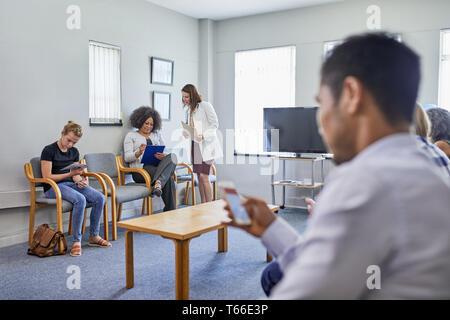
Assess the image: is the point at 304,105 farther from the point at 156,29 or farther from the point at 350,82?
the point at 350,82

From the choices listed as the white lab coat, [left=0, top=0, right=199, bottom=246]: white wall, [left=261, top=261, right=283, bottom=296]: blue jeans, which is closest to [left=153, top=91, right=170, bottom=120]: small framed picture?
[left=0, top=0, right=199, bottom=246]: white wall

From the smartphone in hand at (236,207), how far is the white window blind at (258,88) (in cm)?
494

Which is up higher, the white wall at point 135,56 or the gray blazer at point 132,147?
the white wall at point 135,56

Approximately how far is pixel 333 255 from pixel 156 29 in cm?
560

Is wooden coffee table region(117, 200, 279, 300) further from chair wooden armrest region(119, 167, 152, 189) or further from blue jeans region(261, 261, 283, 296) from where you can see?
chair wooden armrest region(119, 167, 152, 189)

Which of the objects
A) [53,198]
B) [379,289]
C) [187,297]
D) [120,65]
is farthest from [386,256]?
[120,65]

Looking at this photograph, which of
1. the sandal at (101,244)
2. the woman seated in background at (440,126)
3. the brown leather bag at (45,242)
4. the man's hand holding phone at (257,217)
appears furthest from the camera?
the sandal at (101,244)

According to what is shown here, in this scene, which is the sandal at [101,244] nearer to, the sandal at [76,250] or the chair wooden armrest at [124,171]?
the sandal at [76,250]

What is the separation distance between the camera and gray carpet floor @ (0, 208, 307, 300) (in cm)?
283

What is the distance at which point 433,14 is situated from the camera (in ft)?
16.7

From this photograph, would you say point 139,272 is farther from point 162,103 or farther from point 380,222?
point 162,103

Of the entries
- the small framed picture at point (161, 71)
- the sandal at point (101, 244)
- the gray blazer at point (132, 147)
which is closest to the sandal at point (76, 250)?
the sandal at point (101, 244)

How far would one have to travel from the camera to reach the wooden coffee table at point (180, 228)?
8.47 feet

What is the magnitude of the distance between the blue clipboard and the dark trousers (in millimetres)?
53
